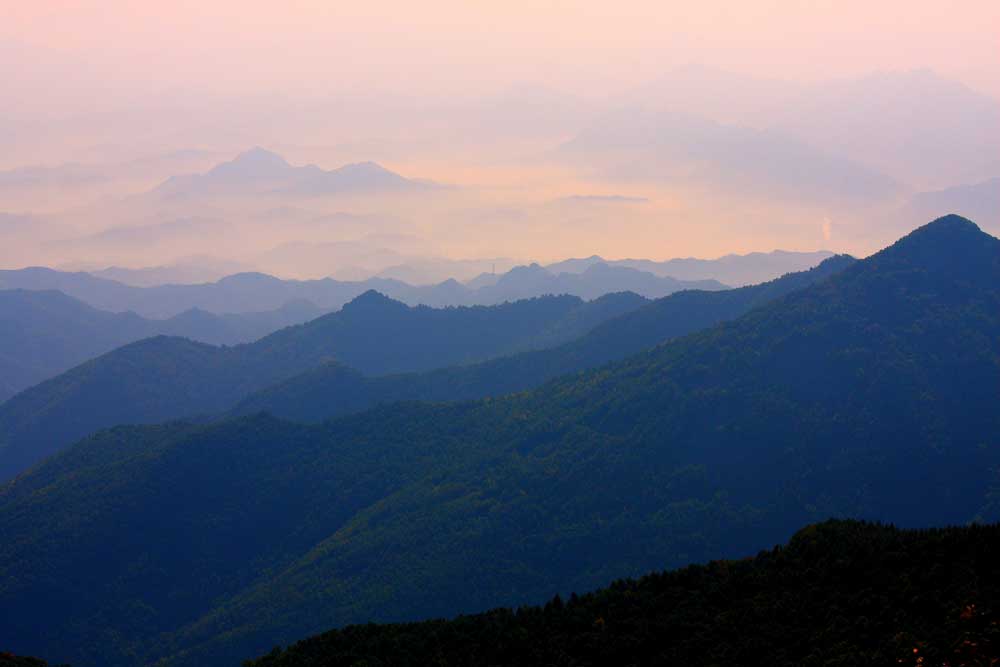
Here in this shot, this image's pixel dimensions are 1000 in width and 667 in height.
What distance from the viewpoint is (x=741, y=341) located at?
6294 inches

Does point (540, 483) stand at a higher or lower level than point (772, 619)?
lower

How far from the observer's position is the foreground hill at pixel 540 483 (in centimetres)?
12512

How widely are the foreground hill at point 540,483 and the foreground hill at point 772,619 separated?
66760mm

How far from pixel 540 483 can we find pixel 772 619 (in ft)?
337

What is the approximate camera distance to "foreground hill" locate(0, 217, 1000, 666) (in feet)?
411

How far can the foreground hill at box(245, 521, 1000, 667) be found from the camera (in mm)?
37125

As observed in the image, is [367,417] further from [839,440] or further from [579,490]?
[839,440]

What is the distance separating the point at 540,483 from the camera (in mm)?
145875

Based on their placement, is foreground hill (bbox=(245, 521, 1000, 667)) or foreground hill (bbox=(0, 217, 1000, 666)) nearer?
foreground hill (bbox=(245, 521, 1000, 667))

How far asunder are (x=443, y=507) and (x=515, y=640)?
96770 millimetres

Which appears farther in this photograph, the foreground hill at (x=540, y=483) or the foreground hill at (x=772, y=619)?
the foreground hill at (x=540, y=483)

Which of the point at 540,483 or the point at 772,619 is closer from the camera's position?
the point at 772,619

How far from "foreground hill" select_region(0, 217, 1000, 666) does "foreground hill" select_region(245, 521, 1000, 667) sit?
66760 mm

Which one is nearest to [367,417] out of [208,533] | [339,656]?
[208,533]
